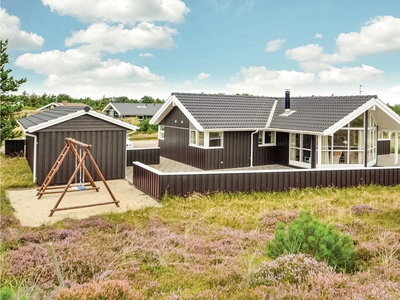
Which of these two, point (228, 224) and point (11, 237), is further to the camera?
point (228, 224)

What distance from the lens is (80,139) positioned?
1680 centimetres

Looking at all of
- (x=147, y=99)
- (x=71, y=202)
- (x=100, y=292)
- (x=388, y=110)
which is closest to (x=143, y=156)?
(x=71, y=202)

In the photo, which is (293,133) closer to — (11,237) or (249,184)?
(249,184)

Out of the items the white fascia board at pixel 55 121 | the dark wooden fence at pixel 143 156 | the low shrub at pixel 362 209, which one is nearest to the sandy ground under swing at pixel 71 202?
the white fascia board at pixel 55 121

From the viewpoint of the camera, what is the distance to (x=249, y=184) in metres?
14.1

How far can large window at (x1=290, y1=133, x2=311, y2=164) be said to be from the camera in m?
19.5

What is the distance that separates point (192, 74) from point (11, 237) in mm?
19820

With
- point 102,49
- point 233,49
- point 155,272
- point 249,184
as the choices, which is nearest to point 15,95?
point 102,49

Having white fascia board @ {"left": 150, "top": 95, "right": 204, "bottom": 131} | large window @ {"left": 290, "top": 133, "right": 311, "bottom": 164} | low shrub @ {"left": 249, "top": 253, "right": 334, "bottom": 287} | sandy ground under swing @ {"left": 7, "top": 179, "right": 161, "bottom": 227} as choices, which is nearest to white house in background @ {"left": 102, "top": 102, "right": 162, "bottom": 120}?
white fascia board @ {"left": 150, "top": 95, "right": 204, "bottom": 131}

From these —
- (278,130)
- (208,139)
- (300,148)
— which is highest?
(278,130)

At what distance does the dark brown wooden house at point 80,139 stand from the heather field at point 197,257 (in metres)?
4.11

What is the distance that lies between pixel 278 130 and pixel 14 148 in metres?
18.2

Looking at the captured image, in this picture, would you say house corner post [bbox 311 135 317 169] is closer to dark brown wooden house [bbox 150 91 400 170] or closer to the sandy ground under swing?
dark brown wooden house [bbox 150 91 400 170]

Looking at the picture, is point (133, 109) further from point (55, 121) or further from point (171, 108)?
point (55, 121)
